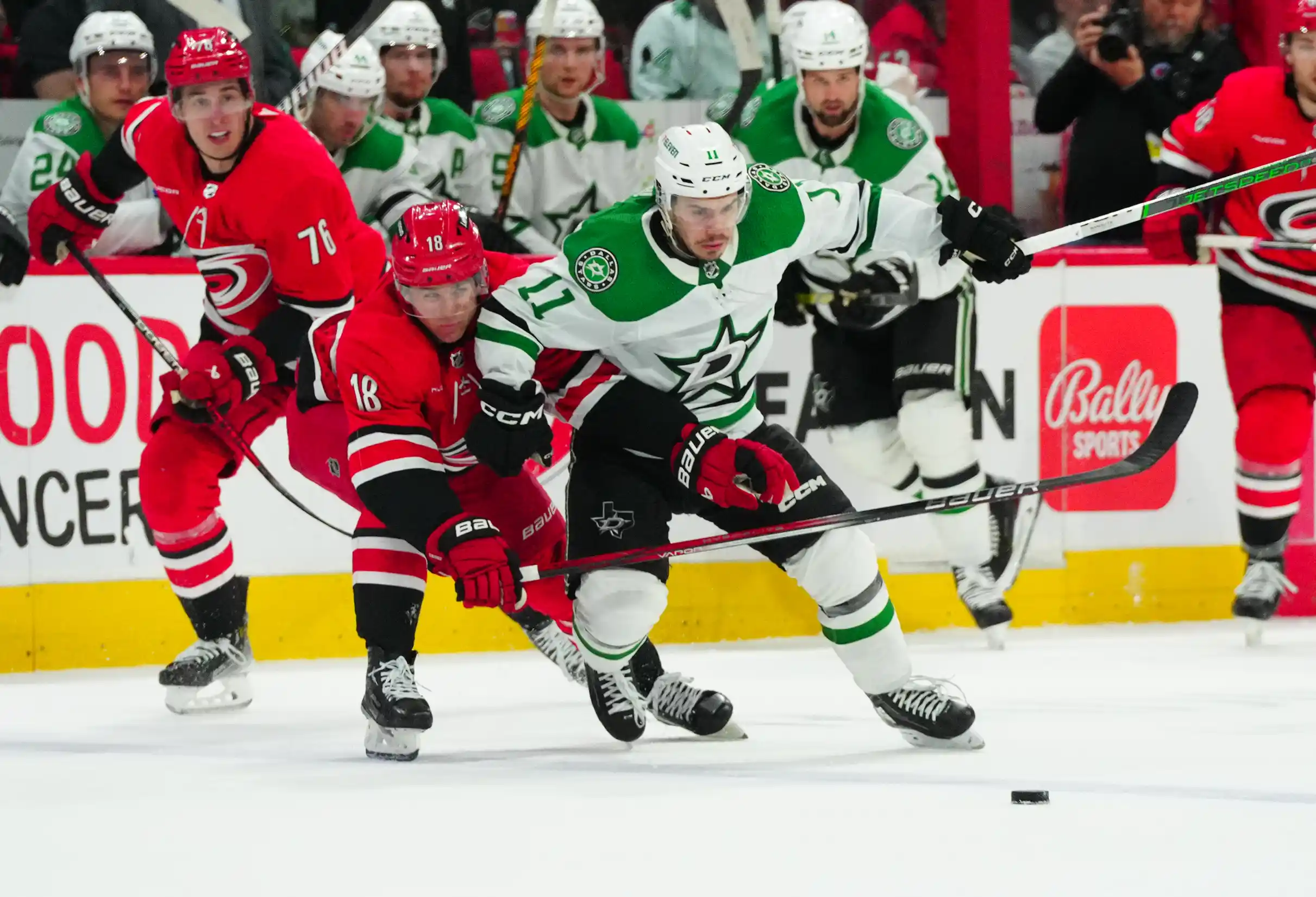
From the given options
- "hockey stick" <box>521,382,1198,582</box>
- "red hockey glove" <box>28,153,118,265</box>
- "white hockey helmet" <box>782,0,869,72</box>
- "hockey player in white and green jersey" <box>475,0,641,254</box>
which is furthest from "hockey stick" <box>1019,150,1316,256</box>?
"red hockey glove" <box>28,153,118,265</box>

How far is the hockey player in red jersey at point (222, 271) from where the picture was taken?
155 inches

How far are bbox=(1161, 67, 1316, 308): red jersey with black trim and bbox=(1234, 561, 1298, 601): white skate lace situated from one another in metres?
0.65

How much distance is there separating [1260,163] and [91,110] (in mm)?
2862

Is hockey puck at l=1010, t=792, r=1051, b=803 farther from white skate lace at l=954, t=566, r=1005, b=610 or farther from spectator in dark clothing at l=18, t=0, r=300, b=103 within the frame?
spectator in dark clothing at l=18, t=0, r=300, b=103

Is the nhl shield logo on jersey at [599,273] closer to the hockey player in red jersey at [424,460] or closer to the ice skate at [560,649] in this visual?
the hockey player in red jersey at [424,460]

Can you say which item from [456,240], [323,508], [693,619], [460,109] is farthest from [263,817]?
[460,109]

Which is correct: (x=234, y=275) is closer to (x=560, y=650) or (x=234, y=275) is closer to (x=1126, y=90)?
(x=560, y=650)

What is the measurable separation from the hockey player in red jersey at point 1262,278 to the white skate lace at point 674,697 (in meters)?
1.78

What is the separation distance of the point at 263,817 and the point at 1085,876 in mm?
1210

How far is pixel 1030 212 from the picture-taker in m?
5.60

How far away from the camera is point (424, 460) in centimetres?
329

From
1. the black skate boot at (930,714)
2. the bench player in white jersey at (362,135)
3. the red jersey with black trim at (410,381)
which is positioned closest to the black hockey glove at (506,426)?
the red jersey with black trim at (410,381)

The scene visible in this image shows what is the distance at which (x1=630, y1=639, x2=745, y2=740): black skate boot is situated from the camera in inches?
139

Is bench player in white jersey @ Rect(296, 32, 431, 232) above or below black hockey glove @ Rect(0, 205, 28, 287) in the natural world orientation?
above
